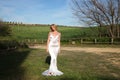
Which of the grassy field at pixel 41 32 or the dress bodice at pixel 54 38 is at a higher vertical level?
the dress bodice at pixel 54 38

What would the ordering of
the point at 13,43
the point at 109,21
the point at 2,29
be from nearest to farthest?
the point at 13,43
the point at 2,29
the point at 109,21

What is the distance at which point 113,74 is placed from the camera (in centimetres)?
1020

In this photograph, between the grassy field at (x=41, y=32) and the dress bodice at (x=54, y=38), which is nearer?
the dress bodice at (x=54, y=38)

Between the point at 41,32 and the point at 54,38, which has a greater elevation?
the point at 54,38

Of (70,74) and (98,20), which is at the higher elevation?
(98,20)

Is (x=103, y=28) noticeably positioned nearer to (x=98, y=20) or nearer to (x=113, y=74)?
(x=98, y=20)

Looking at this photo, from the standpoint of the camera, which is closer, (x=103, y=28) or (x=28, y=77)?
(x=28, y=77)

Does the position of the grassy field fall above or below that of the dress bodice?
below

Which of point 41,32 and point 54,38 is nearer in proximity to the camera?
point 54,38

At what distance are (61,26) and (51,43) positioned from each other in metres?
66.2

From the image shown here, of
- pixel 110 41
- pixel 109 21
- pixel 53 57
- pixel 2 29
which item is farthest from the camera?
pixel 109 21

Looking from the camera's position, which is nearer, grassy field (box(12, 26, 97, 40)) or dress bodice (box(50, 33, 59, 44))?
dress bodice (box(50, 33, 59, 44))

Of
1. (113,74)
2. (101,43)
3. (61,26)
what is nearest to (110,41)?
(101,43)

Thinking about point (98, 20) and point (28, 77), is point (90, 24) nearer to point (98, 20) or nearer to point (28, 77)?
point (98, 20)
